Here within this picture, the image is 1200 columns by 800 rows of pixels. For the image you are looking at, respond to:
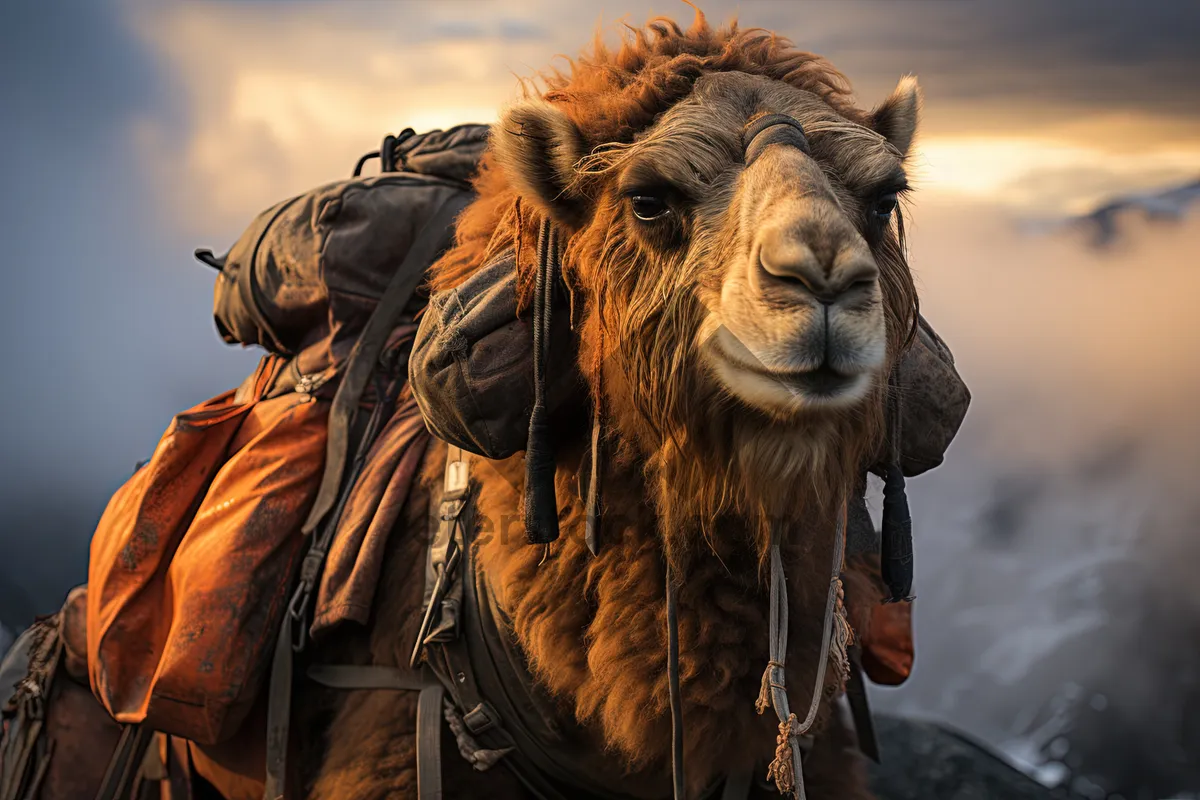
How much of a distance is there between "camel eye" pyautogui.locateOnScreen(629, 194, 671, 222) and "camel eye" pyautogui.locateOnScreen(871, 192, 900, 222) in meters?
0.42

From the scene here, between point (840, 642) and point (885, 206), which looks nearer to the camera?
point (885, 206)

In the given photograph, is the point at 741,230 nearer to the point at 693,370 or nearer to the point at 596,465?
the point at 693,370

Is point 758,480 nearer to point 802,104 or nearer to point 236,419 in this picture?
point 802,104

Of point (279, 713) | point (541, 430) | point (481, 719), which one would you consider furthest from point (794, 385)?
point (279, 713)

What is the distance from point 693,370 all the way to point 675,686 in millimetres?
721

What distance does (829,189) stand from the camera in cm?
185

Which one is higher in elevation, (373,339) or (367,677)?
(373,339)

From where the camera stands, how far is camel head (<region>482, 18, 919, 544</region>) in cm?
170

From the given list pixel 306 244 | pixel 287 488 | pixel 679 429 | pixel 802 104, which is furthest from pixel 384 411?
pixel 802 104

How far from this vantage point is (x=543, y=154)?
2.20 meters

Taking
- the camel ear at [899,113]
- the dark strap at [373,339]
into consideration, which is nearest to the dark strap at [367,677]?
the dark strap at [373,339]

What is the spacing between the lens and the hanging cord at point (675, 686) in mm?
2152

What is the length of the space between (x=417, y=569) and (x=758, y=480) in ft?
4.05

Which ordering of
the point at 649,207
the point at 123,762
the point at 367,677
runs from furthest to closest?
the point at 123,762
the point at 367,677
the point at 649,207
